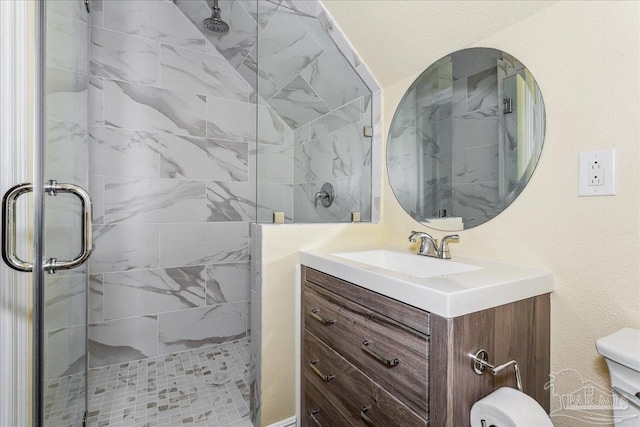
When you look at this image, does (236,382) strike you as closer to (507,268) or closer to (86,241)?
(86,241)

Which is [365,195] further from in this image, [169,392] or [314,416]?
[169,392]

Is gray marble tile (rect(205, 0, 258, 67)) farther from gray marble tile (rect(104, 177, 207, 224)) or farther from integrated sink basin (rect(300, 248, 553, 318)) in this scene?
integrated sink basin (rect(300, 248, 553, 318))

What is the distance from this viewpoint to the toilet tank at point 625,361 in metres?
0.70

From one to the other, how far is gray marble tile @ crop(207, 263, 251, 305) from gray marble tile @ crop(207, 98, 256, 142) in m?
1.02

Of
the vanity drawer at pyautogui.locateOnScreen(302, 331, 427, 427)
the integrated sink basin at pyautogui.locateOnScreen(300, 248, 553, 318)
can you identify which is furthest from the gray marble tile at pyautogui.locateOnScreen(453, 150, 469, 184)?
the vanity drawer at pyautogui.locateOnScreen(302, 331, 427, 427)

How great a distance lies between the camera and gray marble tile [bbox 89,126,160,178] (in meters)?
2.02

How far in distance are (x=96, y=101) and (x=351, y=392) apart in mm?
2269

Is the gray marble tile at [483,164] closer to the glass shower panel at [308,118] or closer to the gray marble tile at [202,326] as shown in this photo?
the glass shower panel at [308,118]

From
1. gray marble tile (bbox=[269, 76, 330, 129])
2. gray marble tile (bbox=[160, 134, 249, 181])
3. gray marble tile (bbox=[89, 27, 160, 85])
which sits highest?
gray marble tile (bbox=[89, 27, 160, 85])

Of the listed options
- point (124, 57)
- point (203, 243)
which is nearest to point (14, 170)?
point (203, 243)

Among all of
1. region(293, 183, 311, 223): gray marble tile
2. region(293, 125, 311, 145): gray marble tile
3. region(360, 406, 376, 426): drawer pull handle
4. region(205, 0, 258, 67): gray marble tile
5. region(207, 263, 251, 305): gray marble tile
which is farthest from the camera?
region(207, 263, 251, 305): gray marble tile

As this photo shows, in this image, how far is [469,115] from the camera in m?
1.28

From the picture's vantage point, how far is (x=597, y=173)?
0.91m

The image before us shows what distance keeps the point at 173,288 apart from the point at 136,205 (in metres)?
0.64
